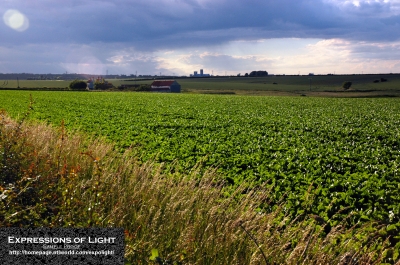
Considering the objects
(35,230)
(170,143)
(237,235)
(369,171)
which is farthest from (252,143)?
(35,230)

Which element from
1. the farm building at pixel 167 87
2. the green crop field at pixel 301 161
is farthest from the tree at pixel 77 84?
the green crop field at pixel 301 161

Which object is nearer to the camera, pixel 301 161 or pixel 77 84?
pixel 301 161

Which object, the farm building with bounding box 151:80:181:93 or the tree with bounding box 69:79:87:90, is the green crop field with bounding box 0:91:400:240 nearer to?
the farm building with bounding box 151:80:181:93

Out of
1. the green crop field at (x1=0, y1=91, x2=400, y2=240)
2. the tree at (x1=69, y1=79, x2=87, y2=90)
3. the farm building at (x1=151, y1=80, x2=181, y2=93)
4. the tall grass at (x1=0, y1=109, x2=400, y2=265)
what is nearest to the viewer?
the tall grass at (x1=0, y1=109, x2=400, y2=265)

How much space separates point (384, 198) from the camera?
763cm

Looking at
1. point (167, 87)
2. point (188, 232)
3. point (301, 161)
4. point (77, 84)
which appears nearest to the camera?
point (188, 232)

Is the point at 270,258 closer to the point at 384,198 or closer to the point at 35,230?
the point at 35,230

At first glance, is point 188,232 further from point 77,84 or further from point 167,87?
point 77,84

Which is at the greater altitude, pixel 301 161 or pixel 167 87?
pixel 167 87

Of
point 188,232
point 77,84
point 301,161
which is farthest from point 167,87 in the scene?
point 188,232

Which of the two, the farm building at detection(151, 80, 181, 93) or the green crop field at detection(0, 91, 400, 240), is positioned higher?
the farm building at detection(151, 80, 181, 93)

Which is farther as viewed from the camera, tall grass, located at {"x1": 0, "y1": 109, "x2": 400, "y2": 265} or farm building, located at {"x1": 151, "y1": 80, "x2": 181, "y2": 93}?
farm building, located at {"x1": 151, "y1": 80, "x2": 181, "y2": 93}

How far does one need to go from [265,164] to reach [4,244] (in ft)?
25.0

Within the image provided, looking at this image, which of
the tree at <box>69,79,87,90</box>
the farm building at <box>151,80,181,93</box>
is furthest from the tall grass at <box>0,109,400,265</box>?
the tree at <box>69,79,87,90</box>
